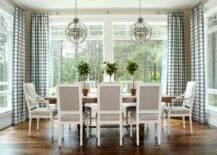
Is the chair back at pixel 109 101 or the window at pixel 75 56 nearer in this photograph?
the chair back at pixel 109 101

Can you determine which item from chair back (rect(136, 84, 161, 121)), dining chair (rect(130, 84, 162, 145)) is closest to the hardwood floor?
dining chair (rect(130, 84, 162, 145))

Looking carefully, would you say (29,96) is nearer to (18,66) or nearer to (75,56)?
(18,66)

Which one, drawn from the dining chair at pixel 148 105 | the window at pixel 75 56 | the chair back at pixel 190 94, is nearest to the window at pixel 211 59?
the chair back at pixel 190 94

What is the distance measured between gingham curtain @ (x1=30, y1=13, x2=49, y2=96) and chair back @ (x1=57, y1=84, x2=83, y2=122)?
3.18 m

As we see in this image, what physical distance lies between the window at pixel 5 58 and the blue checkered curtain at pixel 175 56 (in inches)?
155

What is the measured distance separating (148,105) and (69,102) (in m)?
1.25

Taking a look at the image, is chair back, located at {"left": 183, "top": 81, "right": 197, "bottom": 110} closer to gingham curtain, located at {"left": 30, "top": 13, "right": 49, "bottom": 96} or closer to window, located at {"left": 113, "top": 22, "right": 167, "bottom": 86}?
window, located at {"left": 113, "top": 22, "right": 167, "bottom": 86}

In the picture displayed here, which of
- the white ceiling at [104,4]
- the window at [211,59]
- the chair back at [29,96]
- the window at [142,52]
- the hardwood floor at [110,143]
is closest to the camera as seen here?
the hardwood floor at [110,143]

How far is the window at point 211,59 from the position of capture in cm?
690

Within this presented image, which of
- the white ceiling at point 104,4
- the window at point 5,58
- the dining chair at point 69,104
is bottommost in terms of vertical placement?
the dining chair at point 69,104

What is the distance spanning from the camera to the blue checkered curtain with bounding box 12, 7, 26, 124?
7.06 meters

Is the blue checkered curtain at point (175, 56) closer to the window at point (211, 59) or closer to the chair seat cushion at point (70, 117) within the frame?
the window at point (211, 59)

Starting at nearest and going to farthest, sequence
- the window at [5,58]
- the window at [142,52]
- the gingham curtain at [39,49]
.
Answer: the window at [5,58], the gingham curtain at [39,49], the window at [142,52]

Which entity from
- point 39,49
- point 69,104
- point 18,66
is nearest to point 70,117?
point 69,104
